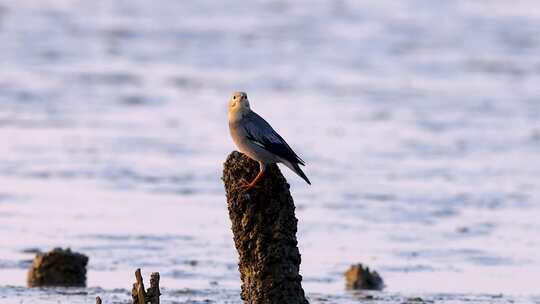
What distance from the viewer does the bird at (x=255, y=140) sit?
9477 millimetres

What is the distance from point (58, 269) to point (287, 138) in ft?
28.4

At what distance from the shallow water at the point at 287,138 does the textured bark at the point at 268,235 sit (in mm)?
2636

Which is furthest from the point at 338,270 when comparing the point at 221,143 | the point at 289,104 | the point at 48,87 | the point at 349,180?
the point at 48,87

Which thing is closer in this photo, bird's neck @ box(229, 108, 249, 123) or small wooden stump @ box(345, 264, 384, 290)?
bird's neck @ box(229, 108, 249, 123)

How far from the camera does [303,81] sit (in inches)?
1094

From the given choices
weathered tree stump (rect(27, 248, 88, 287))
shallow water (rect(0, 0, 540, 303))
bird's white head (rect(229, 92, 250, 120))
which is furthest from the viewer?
shallow water (rect(0, 0, 540, 303))

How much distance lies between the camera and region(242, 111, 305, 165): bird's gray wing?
9.47 m

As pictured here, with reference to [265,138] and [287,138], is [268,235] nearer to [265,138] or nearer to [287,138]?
[265,138]

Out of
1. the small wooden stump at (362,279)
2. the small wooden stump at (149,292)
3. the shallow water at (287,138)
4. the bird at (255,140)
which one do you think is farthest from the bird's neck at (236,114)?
the small wooden stump at (362,279)

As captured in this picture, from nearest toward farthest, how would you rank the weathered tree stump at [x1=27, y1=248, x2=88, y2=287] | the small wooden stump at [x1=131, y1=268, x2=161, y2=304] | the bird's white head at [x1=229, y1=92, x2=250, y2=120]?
the small wooden stump at [x1=131, y1=268, x2=161, y2=304]
the bird's white head at [x1=229, y1=92, x2=250, y2=120]
the weathered tree stump at [x1=27, y1=248, x2=88, y2=287]

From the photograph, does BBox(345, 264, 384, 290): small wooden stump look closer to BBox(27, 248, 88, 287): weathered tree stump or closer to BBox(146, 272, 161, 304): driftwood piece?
BBox(27, 248, 88, 287): weathered tree stump

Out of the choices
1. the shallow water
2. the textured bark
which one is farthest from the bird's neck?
the shallow water

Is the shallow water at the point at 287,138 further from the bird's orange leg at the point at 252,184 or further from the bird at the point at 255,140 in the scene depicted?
the bird's orange leg at the point at 252,184

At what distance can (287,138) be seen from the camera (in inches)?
834
